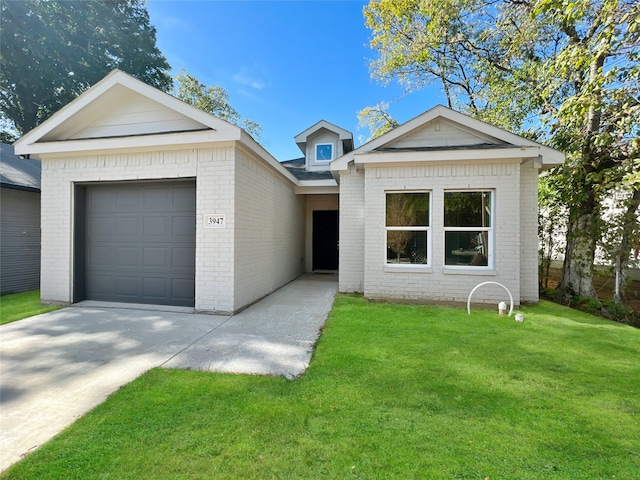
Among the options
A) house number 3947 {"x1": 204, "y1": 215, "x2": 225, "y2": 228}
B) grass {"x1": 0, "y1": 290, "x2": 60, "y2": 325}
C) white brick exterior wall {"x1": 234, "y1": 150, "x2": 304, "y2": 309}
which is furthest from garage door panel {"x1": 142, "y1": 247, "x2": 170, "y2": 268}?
grass {"x1": 0, "y1": 290, "x2": 60, "y2": 325}

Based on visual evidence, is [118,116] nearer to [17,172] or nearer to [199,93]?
[17,172]

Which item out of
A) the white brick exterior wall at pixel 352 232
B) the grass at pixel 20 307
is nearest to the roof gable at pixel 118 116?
the grass at pixel 20 307

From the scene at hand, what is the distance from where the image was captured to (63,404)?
262cm

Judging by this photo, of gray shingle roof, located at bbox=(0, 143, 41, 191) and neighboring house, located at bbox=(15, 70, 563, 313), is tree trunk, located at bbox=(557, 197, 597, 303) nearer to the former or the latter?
neighboring house, located at bbox=(15, 70, 563, 313)

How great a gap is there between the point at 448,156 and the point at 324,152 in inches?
264

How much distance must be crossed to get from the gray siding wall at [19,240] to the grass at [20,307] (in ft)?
1.66

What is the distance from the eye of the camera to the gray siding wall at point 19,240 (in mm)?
7477


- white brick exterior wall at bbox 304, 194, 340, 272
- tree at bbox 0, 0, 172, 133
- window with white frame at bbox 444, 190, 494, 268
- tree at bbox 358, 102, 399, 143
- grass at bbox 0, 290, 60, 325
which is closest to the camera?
grass at bbox 0, 290, 60, 325

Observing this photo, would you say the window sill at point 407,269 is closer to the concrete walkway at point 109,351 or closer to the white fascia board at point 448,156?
the concrete walkway at point 109,351

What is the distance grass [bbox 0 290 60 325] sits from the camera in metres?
5.31

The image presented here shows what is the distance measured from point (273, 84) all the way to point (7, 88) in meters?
14.1

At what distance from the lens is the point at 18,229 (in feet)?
25.6

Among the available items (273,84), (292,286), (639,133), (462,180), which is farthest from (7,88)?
(639,133)

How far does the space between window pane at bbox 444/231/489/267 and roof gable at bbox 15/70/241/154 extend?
18.8 ft
